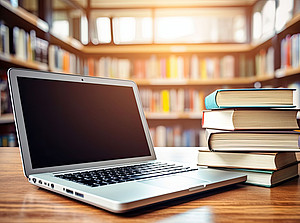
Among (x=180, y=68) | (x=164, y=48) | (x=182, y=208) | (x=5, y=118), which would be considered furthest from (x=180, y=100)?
(x=182, y=208)

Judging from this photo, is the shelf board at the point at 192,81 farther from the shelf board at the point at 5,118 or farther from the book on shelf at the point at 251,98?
the book on shelf at the point at 251,98

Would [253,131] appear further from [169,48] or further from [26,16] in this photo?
[169,48]

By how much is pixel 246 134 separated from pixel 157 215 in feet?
0.84

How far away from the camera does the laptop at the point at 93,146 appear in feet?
1.33

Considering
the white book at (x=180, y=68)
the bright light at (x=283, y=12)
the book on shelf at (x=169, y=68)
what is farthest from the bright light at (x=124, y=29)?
the bright light at (x=283, y=12)

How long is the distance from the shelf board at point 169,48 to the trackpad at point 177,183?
2.88 metres

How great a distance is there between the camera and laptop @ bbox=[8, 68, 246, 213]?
0.40 meters

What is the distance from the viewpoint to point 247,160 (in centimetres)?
53

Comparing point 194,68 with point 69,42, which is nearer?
point 69,42

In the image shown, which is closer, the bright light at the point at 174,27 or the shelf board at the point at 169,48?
the shelf board at the point at 169,48

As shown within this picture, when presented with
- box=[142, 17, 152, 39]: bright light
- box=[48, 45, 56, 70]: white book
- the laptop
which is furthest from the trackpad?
box=[142, 17, 152, 39]: bright light

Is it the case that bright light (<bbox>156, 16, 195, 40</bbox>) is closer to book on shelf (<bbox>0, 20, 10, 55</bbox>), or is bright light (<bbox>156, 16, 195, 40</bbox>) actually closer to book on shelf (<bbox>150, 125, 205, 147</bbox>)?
book on shelf (<bbox>150, 125, 205, 147</bbox>)

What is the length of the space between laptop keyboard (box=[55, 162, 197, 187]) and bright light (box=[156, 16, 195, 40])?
3099 millimetres

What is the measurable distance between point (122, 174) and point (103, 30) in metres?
3.14
